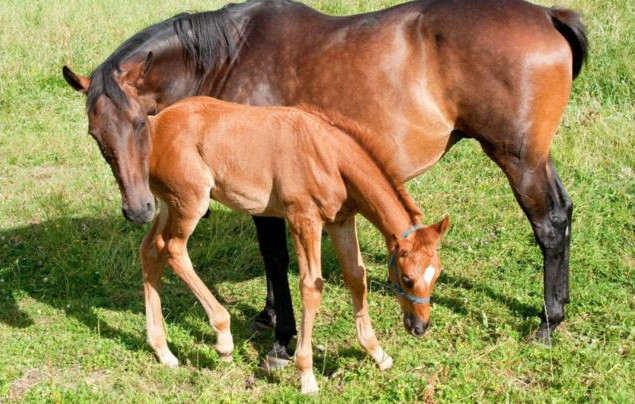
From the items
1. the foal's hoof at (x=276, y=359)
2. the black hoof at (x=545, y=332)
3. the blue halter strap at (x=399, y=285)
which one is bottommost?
the black hoof at (x=545, y=332)

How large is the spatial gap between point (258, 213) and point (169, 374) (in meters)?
1.12

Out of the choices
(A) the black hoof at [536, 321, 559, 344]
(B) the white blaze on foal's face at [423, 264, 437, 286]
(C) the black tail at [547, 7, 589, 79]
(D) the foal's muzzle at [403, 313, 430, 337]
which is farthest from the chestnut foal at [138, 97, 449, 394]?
(C) the black tail at [547, 7, 589, 79]

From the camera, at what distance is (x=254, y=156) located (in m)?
4.25

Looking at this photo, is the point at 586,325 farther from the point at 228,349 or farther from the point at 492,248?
the point at 228,349

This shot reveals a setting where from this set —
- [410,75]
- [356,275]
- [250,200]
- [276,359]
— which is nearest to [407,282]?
[356,275]

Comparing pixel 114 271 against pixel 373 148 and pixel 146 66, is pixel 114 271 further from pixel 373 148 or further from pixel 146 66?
pixel 373 148

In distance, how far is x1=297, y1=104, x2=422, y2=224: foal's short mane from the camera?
155 inches

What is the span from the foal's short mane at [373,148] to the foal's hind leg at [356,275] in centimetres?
47

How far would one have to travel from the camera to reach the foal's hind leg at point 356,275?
4.34 metres

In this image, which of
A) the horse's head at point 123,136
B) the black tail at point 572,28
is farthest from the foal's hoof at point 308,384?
the black tail at point 572,28

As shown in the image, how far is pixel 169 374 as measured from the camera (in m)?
4.45

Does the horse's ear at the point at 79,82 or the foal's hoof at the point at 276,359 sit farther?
the foal's hoof at the point at 276,359

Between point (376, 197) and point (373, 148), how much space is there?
0.31m

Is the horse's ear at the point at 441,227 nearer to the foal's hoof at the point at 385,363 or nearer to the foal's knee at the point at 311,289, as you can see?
the foal's knee at the point at 311,289
